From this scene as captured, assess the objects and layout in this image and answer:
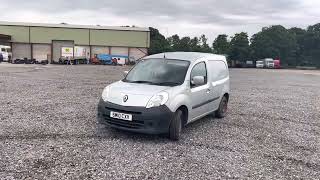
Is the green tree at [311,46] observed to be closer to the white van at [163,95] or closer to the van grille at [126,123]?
the white van at [163,95]

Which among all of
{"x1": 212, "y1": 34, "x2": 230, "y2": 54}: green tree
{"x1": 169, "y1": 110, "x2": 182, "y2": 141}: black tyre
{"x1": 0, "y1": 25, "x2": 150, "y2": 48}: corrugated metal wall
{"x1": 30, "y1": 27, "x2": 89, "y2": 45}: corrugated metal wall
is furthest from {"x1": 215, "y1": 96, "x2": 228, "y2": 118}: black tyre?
{"x1": 212, "y1": 34, "x2": 230, "y2": 54}: green tree

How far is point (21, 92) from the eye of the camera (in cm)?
1443

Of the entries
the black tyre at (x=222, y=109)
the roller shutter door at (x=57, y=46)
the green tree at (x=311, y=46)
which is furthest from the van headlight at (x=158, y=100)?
the green tree at (x=311, y=46)

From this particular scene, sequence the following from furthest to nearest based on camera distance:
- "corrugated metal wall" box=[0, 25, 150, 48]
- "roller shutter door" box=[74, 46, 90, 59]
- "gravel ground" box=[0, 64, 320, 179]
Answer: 1. "corrugated metal wall" box=[0, 25, 150, 48]
2. "roller shutter door" box=[74, 46, 90, 59]
3. "gravel ground" box=[0, 64, 320, 179]

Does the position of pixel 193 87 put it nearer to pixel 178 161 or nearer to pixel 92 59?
pixel 178 161

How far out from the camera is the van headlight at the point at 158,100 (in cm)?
726

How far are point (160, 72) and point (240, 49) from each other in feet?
305

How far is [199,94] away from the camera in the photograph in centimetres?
861

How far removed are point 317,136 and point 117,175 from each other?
545 cm

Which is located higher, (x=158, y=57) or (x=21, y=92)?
(x=158, y=57)

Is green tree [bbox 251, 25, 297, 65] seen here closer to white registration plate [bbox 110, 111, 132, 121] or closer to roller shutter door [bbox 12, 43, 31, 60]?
roller shutter door [bbox 12, 43, 31, 60]

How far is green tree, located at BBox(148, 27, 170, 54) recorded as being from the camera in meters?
87.5

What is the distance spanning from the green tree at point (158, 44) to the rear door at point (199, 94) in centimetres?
7312

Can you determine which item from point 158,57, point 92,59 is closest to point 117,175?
point 158,57
